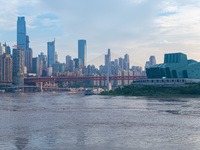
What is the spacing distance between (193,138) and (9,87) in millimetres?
185696

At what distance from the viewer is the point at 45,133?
96.0ft

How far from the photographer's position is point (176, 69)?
136625 mm

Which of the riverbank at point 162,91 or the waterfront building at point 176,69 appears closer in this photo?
the riverbank at point 162,91

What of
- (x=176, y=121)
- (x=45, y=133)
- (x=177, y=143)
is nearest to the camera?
(x=177, y=143)

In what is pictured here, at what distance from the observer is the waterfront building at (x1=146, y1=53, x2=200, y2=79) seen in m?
136

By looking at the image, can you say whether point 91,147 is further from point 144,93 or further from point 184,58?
point 184,58

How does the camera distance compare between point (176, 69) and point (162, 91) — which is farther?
point (176, 69)

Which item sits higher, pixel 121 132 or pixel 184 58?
pixel 184 58

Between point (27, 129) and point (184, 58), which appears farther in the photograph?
point (184, 58)

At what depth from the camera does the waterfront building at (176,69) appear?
13625 cm

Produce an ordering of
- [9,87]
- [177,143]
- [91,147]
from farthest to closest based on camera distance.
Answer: [9,87] → [177,143] → [91,147]

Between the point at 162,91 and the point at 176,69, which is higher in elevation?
the point at 176,69

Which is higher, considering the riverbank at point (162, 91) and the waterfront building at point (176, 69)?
the waterfront building at point (176, 69)

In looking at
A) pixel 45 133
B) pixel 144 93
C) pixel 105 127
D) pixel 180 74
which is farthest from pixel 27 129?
pixel 180 74
